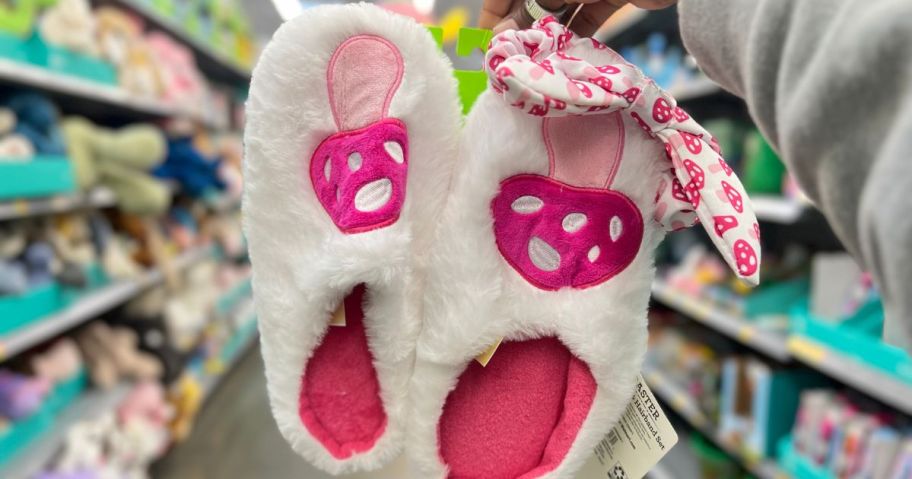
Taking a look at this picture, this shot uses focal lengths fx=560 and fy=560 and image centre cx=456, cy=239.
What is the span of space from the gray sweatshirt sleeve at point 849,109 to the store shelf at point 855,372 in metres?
1.04

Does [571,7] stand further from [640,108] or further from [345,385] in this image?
[345,385]

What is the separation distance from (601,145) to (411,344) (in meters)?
0.23

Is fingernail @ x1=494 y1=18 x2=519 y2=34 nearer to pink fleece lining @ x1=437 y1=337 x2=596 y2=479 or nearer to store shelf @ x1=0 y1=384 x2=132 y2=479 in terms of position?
pink fleece lining @ x1=437 y1=337 x2=596 y2=479

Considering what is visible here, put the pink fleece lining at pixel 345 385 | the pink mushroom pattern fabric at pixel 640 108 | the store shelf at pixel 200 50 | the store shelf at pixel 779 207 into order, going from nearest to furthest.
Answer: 1. the pink mushroom pattern fabric at pixel 640 108
2. the pink fleece lining at pixel 345 385
3. the store shelf at pixel 779 207
4. the store shelf at pixel 200 50

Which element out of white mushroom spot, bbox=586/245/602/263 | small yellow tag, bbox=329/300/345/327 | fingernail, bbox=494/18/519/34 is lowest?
small yellow tag, bbox=329/300/345/327

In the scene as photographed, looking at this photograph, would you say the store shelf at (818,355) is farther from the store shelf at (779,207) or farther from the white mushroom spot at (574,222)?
the white mushroom spot at (574,222)

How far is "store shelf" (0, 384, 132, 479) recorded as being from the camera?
1.37 metres

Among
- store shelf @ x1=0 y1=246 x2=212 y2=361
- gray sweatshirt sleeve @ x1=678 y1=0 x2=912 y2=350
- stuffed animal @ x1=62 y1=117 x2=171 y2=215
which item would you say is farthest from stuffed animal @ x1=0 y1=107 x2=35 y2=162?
gray sweatshirt sleeve @ x1=678 y1=0 x2=912 y2=350

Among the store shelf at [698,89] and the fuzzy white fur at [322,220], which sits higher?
the fuzzy white fur at [322,220]

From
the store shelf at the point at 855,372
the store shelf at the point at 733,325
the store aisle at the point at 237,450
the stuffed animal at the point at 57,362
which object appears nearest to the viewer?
the store shelf at the point at 855,372

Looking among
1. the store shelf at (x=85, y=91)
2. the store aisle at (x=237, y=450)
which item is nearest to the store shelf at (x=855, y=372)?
the store aisle at (x=237, y=450)

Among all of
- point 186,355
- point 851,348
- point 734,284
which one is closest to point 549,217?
point 851,348

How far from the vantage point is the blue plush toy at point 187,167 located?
7.49 feet

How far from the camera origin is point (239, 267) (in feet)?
11.1
